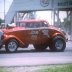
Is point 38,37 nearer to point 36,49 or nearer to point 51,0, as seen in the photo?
point 36,49

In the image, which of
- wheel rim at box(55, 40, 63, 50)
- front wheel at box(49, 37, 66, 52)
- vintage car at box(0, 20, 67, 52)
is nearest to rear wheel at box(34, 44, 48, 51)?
vintage car at box(0, 20, 67, 52)

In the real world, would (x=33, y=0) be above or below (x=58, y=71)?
above

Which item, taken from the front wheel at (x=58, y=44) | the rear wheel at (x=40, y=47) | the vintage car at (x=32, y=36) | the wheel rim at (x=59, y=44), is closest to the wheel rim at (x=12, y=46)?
the vintage car at (x=32, y=36)

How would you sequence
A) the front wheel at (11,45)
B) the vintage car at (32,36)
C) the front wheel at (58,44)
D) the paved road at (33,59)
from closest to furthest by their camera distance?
the paved road at (33,59) < the front wheel at (11,45) < the vintage car at (32,36) < the front wheel at (58,44)

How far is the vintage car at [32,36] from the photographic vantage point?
19688 millimetres

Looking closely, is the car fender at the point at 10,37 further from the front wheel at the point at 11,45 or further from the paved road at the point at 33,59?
the paved road at the point at 33,59

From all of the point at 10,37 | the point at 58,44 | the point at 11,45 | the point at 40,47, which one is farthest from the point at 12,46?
the point at 58,44

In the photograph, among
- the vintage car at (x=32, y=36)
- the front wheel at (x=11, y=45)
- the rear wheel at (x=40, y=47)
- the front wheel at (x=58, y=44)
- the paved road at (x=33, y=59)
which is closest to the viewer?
the paved road at (x=33, y=59)

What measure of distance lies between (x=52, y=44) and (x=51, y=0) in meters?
14.4

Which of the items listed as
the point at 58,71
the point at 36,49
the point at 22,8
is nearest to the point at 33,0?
the point at 22,8

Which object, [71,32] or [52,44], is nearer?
[52,44]

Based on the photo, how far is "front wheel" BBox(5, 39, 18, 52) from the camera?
19562 mm

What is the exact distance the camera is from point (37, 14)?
36.2 m

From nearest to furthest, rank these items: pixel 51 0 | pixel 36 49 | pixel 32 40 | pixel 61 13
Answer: pixel 32 40, pixel 36 49, pixel 51 0, pixel 61 13
